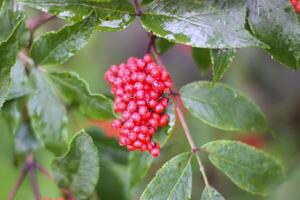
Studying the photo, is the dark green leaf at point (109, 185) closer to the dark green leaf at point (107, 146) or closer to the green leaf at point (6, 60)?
the dark green leaf at point (107, 146)

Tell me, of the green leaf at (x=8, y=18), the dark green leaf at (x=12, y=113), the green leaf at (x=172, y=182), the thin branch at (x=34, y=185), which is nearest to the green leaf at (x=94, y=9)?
the green leaf at (x=8, y=18)

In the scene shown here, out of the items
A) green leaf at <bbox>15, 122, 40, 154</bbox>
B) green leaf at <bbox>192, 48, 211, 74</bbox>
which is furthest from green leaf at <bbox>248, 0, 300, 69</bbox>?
green leaf at <bbox>15, 122, 40, 154</bbox>

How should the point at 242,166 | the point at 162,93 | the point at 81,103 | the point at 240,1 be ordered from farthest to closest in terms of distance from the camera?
the point at 81,103 < the point at 242,166 < the point at 162,93 < the point at 240,1

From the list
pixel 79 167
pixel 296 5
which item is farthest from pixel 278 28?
pixel 79 167

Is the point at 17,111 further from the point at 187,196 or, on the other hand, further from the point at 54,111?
the point at 187,196

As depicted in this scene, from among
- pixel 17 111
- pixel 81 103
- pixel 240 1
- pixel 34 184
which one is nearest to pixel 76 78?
pixel 81 103
